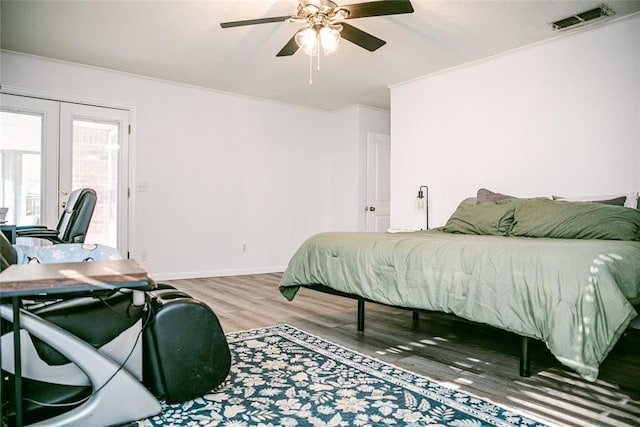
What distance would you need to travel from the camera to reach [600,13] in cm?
336

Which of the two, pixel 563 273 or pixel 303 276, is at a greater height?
pixel 563 273

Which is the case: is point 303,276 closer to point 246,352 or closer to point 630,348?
point 246,352

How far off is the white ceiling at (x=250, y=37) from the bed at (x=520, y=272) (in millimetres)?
1507

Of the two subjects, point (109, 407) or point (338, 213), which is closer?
point (109, 407)

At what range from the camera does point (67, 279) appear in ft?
4.49

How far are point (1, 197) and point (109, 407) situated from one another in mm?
3698

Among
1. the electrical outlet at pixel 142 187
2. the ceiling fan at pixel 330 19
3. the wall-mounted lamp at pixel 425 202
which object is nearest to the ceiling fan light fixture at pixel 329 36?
the ceiling fan at pixel 330 19

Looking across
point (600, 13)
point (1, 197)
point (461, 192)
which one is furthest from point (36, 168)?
point (600, 13)

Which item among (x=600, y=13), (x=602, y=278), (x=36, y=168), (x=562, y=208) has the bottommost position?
(x=602, y=278)

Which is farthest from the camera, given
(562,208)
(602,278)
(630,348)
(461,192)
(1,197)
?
(461,192)

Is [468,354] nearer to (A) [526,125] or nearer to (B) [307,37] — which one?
(B) [307,37]

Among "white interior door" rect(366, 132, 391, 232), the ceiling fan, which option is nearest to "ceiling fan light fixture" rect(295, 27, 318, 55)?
the ceiling fan

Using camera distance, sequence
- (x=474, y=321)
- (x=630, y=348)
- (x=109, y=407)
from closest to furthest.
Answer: (x=109, y=407) < (x=474, y=321) < (x=630, y=348)

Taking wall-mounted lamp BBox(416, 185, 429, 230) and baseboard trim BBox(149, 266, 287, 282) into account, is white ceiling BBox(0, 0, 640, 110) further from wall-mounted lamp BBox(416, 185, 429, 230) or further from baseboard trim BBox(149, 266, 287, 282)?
baseboard trim BBox(149, 266, 287, 282)
